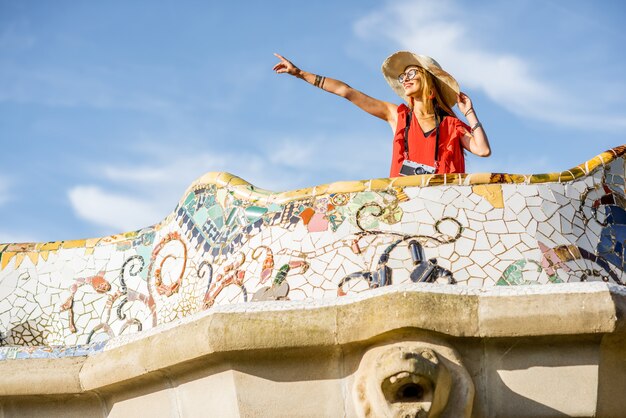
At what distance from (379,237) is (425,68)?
5.20 feet

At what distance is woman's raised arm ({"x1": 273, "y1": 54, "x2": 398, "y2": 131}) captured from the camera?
879cm

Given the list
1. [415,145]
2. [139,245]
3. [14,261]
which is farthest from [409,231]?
[14,261]

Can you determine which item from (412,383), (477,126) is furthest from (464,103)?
(412,383)

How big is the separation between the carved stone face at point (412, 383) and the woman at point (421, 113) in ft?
5.14

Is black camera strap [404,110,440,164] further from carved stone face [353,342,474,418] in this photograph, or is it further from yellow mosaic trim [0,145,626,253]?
carved stone face [353,342,474,418]

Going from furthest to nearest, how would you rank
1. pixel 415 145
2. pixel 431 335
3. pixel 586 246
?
pixel 415 145
pixel 586 246
pixel 431 335

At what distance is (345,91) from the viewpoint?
8.85 m

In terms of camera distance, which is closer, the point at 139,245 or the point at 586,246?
the point at 586,246

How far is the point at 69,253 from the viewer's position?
28.4 feet

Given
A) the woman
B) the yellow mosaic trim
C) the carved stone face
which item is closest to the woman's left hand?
the woman

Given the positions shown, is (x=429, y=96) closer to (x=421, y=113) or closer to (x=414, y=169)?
(x=421, y=113)

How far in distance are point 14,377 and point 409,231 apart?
2287mm

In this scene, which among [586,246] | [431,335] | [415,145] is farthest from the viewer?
[415,145]

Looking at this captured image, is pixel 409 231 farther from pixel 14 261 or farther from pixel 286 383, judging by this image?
pixel 14 261
